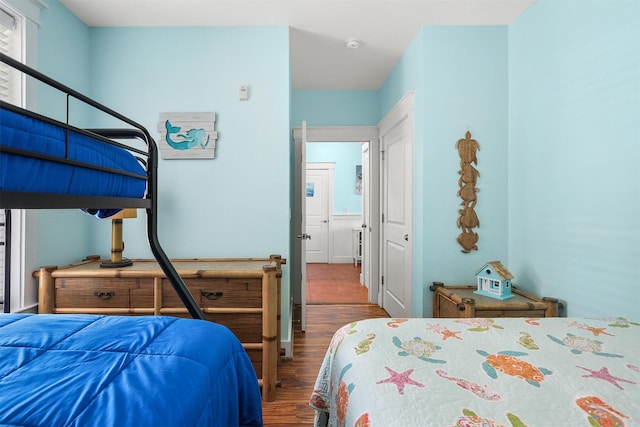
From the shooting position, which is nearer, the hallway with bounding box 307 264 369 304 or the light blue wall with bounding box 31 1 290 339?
the light blue wall with bounding box 31 1 290 339

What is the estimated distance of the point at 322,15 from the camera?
8.12ft

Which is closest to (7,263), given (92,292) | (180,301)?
(92,292)

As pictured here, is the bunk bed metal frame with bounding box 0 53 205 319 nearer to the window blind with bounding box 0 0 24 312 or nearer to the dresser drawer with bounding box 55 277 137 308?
the dresser drawer with bounding box 55 277 137 308

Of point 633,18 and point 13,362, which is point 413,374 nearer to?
point 13,362

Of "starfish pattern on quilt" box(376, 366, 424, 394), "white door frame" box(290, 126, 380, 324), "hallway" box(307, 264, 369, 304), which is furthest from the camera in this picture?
"hallway" box(307, 264, 369, 304)

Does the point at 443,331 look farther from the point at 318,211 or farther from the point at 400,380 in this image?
the point at 318,211

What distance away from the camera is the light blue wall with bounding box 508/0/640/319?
5.36 feet

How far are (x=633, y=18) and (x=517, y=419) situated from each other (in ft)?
6.31

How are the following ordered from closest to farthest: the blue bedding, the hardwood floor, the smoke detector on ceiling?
the blue bedding, the hardwood floor, the smoke detector on ceiling

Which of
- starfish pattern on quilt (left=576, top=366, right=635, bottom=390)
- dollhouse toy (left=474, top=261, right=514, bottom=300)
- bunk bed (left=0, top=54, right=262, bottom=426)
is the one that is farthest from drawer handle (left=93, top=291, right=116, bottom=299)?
dollhouse toy (left=474, top=261, right=514, bottom=300)

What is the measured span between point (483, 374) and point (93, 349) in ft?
3.42

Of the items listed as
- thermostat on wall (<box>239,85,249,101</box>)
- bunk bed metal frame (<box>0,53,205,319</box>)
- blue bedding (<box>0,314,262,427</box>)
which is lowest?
blue bedding (<box>0,314,262,427</box>)

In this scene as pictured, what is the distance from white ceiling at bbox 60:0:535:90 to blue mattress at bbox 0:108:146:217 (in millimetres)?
1803

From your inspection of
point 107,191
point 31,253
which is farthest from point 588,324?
point 31,253
